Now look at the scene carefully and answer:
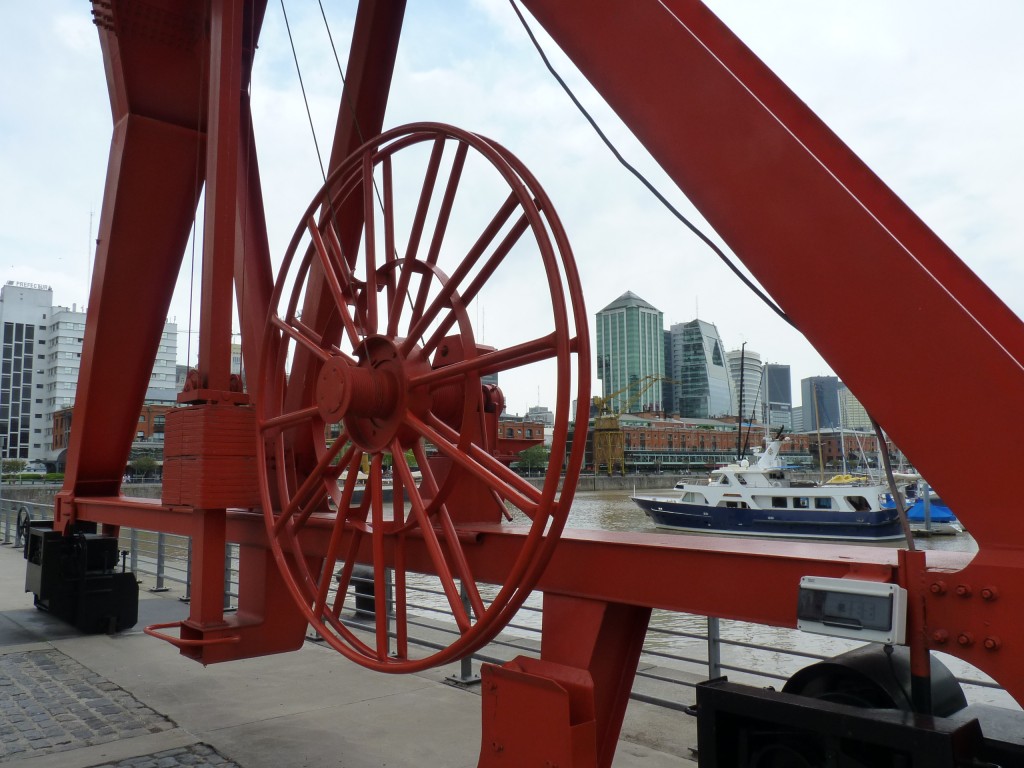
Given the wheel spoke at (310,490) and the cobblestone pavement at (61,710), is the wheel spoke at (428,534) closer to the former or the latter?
the wheel spoke at (310,490)

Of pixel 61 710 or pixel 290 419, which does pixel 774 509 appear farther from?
pixel 290 419

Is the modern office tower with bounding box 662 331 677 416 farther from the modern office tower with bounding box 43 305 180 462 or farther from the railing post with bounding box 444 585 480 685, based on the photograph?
the railing post with bounding box 444 585 480 685

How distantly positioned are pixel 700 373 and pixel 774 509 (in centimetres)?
8438

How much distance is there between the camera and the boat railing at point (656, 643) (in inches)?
232

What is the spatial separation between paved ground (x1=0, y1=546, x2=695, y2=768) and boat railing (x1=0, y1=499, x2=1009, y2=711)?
0.40 meters

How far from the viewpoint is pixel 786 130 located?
8.36 ft

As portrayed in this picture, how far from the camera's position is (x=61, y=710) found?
6273 mm

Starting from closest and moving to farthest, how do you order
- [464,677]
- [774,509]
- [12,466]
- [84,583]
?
[464,677] < [84,583] < [774,509] < [12,466]

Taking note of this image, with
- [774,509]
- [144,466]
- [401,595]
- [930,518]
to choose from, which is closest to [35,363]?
[144,466]

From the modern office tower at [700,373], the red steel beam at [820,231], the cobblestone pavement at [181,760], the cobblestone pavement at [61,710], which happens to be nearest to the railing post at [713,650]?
the cobblestone pavement at [181,760]

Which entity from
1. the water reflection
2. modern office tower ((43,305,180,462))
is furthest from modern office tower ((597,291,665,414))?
the water reflection

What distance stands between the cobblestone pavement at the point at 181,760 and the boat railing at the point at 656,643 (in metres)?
1.36

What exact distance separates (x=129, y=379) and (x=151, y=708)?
11.3 feet

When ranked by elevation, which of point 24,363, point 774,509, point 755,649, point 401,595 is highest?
point 24,363
